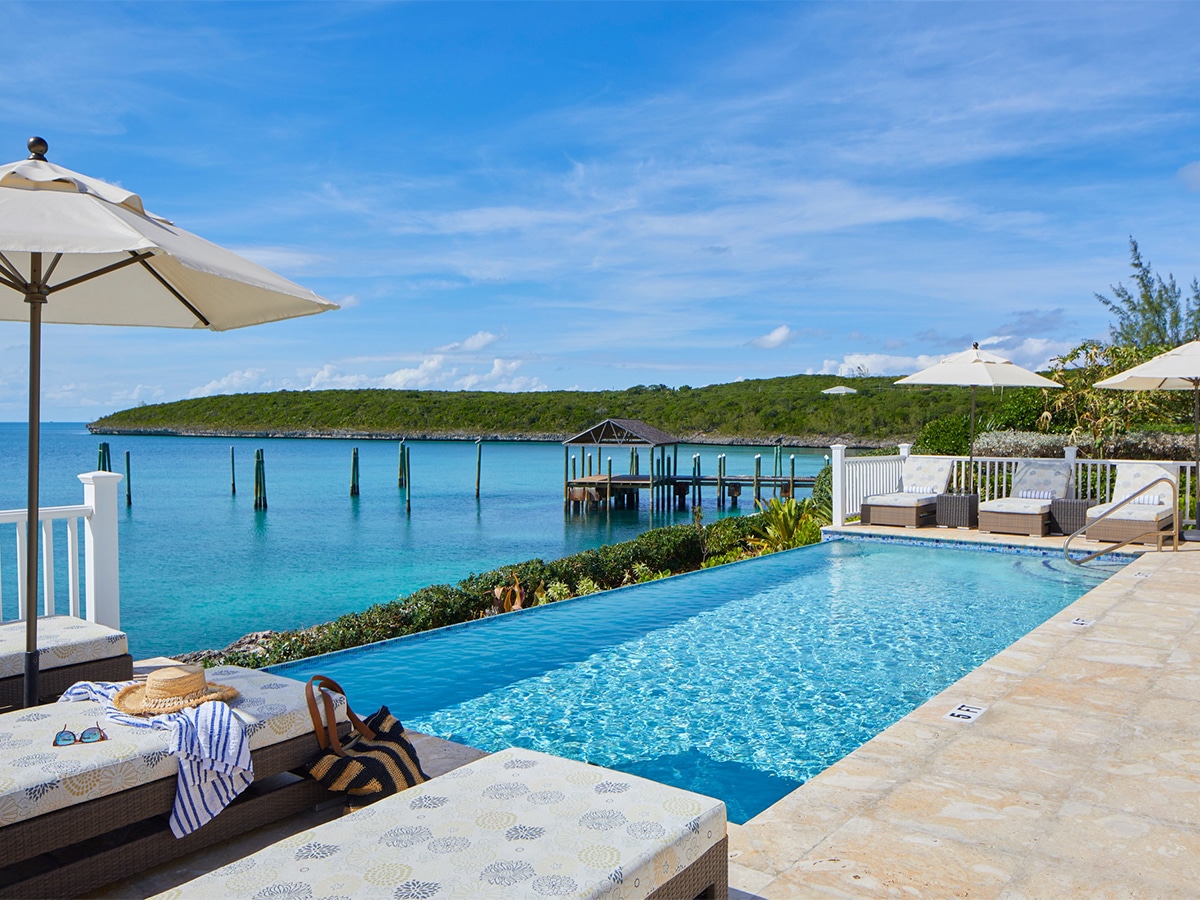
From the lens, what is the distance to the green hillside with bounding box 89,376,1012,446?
6041cm

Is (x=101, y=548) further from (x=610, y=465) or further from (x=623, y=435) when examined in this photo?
(x=623, y=435)

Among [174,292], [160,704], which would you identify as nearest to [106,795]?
[160,704]

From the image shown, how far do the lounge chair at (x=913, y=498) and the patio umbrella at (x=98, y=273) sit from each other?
9843mm

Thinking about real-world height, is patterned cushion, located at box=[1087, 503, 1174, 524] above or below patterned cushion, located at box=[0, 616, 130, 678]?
above

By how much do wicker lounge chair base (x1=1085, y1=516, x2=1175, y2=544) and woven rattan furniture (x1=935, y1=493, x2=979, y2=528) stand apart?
1533mm

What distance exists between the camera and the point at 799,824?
120 inches

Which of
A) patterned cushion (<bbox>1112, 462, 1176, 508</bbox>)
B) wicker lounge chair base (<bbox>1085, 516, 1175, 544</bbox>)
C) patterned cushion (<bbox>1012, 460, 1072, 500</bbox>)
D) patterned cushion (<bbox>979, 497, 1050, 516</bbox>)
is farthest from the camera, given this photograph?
patterned cushion (<bbox>1012, 460, 1072, 500</bbox>)

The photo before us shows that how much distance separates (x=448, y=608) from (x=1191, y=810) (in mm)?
6085

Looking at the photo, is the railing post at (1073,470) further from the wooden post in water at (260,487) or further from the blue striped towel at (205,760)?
the wooden post in water at (260,487)

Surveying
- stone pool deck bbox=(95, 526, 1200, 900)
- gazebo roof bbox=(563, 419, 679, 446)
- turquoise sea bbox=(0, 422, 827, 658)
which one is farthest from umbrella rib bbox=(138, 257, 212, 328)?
gazebo roof bbox=(563, 419, 679, 446)

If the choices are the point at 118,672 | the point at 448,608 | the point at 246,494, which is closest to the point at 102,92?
the point at 448,608

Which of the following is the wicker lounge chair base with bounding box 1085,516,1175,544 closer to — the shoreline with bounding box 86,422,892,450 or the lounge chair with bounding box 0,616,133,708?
the lounge chair with bounding box 0,616,133,708

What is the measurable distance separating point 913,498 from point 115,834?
11049 millimetres

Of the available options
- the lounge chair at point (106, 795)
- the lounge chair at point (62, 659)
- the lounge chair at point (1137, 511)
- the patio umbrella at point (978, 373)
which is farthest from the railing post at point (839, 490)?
the lounge chair at point (106, 795)
